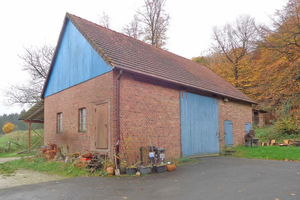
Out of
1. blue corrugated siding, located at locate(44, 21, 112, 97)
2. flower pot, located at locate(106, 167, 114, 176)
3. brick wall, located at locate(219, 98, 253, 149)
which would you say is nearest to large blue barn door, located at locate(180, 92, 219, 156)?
brick wall, located at locate(219, 98, 253, 149)

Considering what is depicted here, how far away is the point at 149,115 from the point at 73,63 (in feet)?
16.4

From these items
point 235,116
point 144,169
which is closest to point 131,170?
point 144,169

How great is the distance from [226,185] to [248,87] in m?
24.4

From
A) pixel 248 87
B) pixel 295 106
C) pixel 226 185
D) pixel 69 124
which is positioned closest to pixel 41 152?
pixel 69 124

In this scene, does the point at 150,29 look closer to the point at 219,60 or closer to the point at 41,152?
the point at 219,60

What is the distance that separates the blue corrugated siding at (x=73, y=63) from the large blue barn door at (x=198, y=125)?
182 inches

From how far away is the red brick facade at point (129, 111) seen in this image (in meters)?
9.60

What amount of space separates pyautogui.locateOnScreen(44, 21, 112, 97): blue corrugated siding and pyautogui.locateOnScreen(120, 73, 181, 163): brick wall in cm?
142

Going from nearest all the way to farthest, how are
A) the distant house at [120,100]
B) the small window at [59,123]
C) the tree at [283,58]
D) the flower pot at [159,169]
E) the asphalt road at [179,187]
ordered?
the asphalt road at [179,187] → the flower pot at [159,169] → the distant house at [120,100] → the small window at [59,123] → the tree at [283,58]

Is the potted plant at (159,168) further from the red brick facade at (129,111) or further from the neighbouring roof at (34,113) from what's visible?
the neighbouring roof at (34,113)

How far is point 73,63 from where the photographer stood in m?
12.4

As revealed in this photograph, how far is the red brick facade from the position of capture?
31.5ft

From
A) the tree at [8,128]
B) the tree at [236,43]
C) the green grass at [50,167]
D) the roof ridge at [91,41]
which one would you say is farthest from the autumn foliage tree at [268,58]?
the tree at [8,128]

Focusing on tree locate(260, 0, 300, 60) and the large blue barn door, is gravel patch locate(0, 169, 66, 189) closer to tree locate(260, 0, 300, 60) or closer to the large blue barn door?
the large blue barn door
